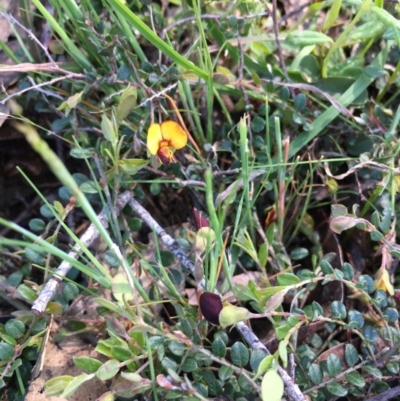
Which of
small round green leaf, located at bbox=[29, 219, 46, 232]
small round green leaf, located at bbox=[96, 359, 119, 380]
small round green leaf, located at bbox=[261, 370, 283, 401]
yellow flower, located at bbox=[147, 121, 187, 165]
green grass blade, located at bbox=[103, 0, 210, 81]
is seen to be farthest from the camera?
small round green leaf, located at bbox=[29, 219, 46, 232]

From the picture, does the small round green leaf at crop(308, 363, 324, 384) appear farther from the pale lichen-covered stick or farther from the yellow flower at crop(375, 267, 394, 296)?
the pale lichen-covered stick

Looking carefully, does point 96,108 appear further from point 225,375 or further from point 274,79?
point 225,375

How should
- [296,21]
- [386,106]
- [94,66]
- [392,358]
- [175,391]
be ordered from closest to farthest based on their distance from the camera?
[175,391] < [392,358] < [94,66] < [386,106] < [296,21]

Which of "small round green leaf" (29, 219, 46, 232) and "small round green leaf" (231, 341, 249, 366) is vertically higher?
"small round green leaf" (29, 219, 46, 232)

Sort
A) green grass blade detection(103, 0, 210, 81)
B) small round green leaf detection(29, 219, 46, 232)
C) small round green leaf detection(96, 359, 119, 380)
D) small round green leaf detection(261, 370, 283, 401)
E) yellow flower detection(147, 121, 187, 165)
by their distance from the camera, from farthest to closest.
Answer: small round green leaf detection(29, 219, 46, 232) → yellow flower detection(147, 121, 187, 165) → green grass blade detection(103, 0, 210, 81) → small round green leaf detection(96, 359, 119, 380) → small round green leaf detection(261, 370, 283, 401)

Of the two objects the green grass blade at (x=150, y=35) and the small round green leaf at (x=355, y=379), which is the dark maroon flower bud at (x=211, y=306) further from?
the green grass blade at (x=150, y=35)

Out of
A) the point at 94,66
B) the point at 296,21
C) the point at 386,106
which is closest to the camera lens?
the point at 94,66

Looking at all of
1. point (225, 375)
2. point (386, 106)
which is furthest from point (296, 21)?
point (225, 375)

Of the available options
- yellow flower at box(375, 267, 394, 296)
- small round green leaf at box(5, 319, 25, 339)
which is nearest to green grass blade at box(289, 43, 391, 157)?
yellow flower at box(375, 267, 394, 296)
